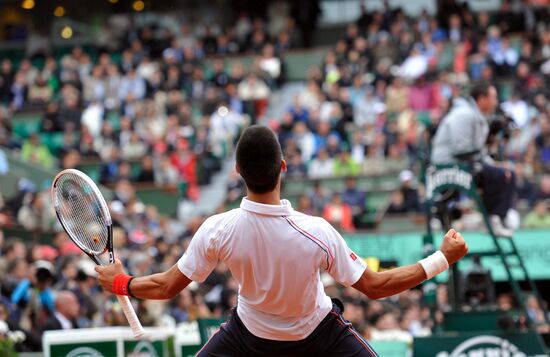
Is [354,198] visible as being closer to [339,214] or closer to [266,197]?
[339,214]

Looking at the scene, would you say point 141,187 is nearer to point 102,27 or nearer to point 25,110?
point 25,110

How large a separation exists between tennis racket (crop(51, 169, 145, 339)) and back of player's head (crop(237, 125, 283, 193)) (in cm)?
96

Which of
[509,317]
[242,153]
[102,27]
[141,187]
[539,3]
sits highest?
[102,27]

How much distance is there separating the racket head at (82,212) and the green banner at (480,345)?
475 cm

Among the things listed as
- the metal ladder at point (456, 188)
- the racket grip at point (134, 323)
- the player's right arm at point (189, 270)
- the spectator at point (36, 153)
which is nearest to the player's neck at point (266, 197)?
the player's right arm at point (189, 270)

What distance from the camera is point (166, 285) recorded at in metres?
6.51

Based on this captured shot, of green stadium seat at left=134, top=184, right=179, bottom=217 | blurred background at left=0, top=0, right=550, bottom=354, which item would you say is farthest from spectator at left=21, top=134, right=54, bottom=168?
green stadium seat at left=134, top=184, right=179, bottom=217

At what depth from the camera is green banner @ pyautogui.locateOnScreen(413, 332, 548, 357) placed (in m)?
10.8

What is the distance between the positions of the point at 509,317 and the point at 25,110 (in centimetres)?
2056

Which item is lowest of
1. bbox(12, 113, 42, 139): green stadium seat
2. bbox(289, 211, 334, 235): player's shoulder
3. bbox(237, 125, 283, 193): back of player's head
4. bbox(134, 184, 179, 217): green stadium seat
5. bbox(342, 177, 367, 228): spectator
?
bbox(289, 211, 334, 235): player's shoulder

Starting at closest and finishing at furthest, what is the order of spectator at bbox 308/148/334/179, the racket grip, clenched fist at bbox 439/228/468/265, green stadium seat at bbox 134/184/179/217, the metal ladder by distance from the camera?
clenched fist at bbox 439/228/468/265 → the racket grip → the metal ladder → spectator at bbox 308/148/334/179 → green stadium seat at bbox 134/184/179/217

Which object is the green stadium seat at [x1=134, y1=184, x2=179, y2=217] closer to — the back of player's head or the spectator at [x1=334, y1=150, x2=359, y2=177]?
the spectator at [x1=334, y1=150, x2=359, y2=177]

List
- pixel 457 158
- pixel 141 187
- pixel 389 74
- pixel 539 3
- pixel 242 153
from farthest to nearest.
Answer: pixel 539 3 < pixel 389 74 < pixel 141 187 < pixel 457 158 < pixel 242 153

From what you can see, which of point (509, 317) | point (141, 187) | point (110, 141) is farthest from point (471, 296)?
point (110, 141)
